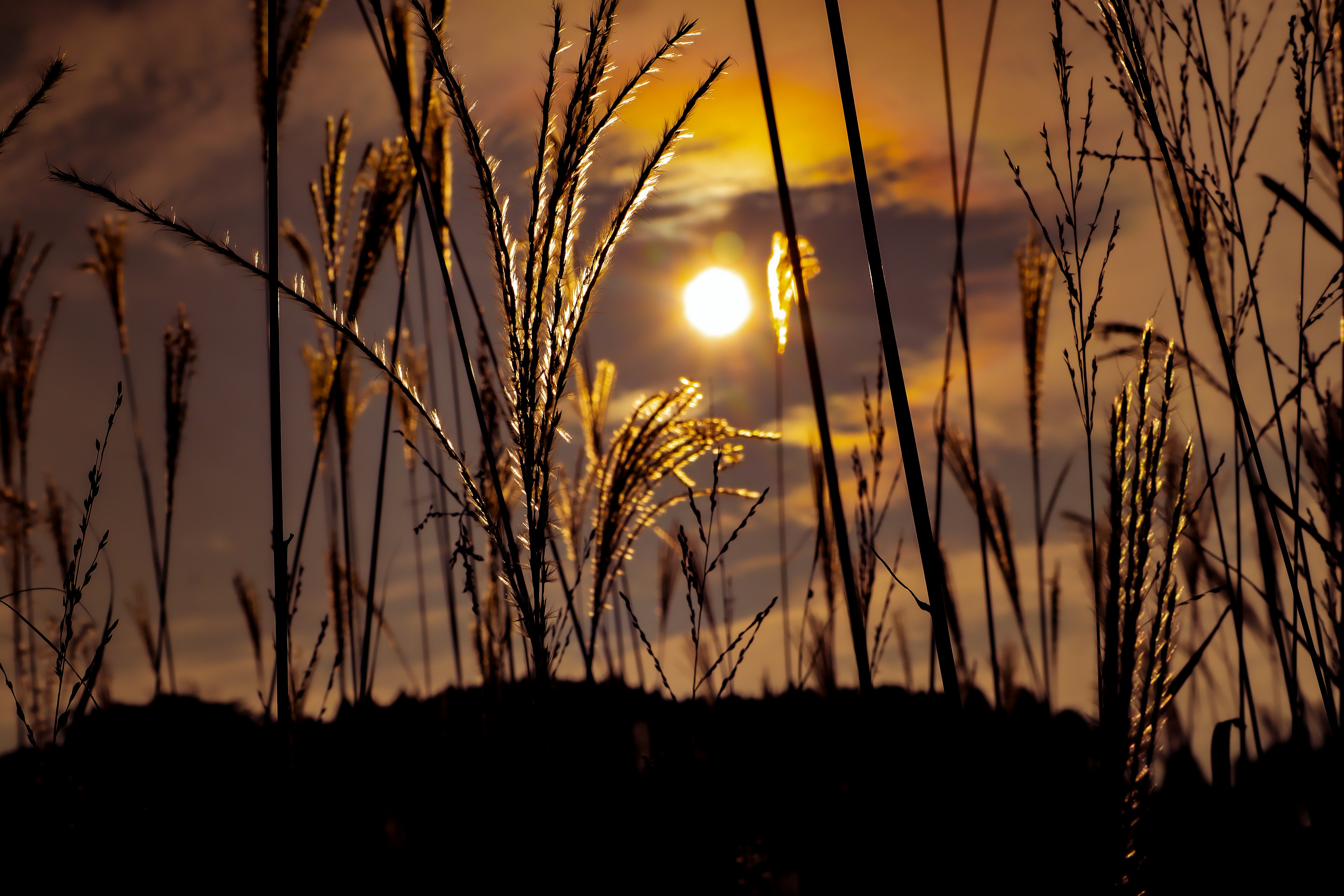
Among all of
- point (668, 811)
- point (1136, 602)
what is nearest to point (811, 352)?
point (1136, 602)

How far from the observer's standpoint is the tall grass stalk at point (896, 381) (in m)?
0.85

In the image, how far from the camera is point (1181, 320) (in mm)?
1483

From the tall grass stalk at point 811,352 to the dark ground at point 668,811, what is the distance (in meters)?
0.18

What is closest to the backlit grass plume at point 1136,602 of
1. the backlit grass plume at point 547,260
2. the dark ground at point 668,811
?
the dark ground at point 668,811

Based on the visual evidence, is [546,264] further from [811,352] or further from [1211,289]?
[1211,289]

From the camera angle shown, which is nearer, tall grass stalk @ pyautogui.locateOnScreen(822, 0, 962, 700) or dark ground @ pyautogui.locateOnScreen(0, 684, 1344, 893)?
tall grass stalk @ pyautogui.locateOnScreen(822, 0, 962, 700)

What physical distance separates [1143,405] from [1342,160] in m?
0.64

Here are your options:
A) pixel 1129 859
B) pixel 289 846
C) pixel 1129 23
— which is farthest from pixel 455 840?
pixel 1129 23

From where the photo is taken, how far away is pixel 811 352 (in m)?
1.03

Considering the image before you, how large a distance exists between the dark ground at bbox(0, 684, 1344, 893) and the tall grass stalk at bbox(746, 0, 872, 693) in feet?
0.58

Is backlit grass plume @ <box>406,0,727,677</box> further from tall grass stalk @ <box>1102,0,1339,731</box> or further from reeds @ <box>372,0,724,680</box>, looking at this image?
tall grass stalk @ <box>1102,0,1339,731</box>

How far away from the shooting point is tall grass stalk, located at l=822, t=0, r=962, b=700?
0.85 m

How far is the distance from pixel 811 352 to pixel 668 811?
3.26ft

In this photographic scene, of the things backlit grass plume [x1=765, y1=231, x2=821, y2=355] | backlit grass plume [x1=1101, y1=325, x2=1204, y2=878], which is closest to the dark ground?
backlit grass plume [x1=1101, y1=325, x2=1204, y2=878]
